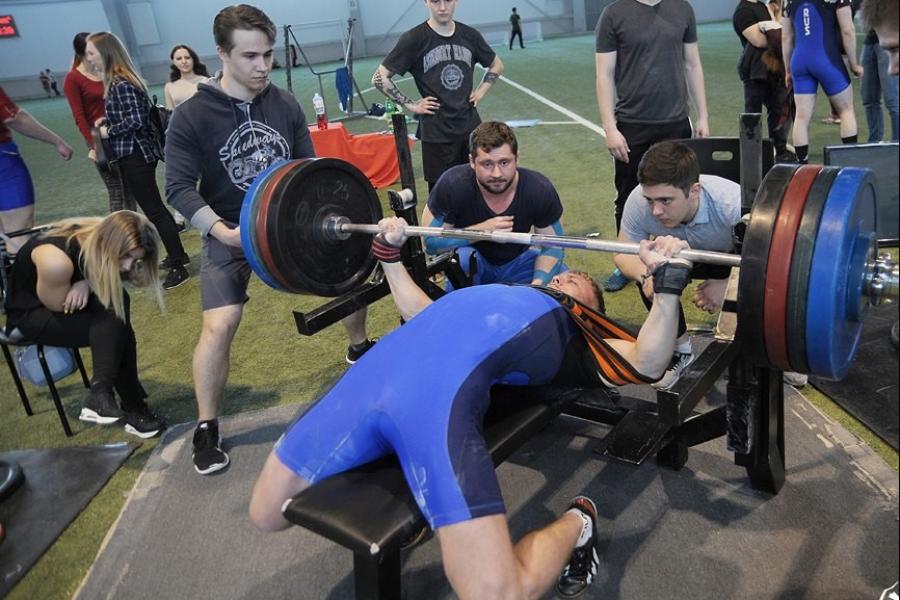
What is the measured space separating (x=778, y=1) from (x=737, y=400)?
14.1 ft

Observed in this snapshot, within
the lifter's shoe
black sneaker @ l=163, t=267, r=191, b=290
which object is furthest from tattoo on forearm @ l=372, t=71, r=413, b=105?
the lifter's shoe

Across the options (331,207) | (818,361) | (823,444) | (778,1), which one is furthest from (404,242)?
(778,1)

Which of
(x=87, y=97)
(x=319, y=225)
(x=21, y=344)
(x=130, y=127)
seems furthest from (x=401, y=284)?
(x=87, y=97)

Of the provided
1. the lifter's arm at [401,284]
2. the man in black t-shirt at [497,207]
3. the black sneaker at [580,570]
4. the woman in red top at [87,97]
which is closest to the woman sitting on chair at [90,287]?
the lifter's arm at [401,284]

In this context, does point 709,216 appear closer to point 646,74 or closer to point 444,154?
point 646,74

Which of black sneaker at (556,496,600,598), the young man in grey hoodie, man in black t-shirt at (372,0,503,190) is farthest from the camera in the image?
man in black t-shirt at (372,0,503,190)

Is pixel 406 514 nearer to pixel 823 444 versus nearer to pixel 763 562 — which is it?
pixel 763 562

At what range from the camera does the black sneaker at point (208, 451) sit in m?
2.33

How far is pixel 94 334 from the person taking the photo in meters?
2.49

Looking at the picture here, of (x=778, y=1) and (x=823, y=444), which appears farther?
(x=778, y=1)

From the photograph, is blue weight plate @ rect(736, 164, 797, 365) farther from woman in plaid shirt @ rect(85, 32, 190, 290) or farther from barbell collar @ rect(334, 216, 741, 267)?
woman in plaid shirt @ rect(85, 32, 190, 290)

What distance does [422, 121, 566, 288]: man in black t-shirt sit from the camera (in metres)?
2.51

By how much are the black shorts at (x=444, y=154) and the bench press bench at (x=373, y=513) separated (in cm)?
206

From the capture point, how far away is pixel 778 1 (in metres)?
4.93
